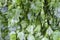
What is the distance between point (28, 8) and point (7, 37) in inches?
9.9

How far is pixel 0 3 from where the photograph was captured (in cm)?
125

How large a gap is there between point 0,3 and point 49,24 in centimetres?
38

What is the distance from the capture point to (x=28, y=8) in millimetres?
1227

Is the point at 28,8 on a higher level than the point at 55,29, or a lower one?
higher

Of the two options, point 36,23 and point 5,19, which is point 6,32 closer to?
point 5,19

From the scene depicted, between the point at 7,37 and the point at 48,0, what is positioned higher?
the point at 48,0

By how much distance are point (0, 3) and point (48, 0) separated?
13.3 inches

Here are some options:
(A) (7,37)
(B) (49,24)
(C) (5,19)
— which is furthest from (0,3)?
(B) (49,24)

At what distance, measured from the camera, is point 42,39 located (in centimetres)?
119

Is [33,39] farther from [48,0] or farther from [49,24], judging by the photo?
[48,0]

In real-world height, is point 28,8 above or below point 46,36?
above

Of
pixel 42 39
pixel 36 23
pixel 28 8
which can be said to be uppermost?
pixel 28 8

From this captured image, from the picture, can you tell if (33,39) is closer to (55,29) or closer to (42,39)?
(42,39)

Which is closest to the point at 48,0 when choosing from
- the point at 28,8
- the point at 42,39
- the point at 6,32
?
the point at 28,8
